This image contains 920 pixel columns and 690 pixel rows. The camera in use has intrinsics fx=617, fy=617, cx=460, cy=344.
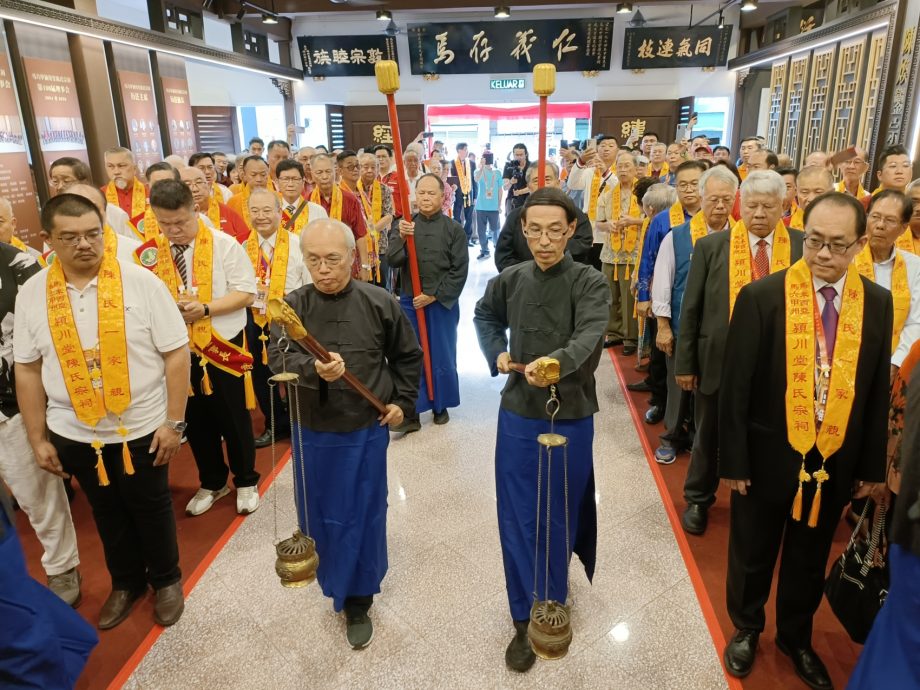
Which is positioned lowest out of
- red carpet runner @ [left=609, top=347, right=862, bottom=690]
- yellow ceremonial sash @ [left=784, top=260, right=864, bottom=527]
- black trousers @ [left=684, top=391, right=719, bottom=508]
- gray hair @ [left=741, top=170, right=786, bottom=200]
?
red carpet runner @ [left=609, top=347, right=862, bottom=690]

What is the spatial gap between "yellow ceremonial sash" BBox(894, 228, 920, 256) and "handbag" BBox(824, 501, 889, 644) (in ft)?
5.34

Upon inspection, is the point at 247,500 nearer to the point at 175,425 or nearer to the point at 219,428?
the point at 219,428

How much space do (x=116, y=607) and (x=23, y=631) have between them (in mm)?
925

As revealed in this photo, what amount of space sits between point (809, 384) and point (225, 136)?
10777 millimetres

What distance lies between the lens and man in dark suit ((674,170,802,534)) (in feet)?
8.60

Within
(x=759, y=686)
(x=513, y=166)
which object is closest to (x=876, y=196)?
(x=759, y=686)

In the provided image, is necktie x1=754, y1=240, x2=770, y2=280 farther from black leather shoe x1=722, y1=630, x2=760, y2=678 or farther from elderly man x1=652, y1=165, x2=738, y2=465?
black leather shoe x1=722, y1=630, x2=760, y2=678

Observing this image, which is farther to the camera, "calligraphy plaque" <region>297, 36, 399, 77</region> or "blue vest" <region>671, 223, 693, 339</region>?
"calligraphy plaque" <region>297, 36, 399, 77</region>

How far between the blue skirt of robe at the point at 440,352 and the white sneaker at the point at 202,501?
138 centimetres

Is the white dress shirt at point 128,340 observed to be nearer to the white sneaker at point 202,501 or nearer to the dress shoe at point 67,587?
the dress shoe at point 67,587

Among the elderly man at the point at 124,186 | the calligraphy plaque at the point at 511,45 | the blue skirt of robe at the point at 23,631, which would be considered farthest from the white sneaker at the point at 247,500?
the calligraphy plaque at the point at 511,45

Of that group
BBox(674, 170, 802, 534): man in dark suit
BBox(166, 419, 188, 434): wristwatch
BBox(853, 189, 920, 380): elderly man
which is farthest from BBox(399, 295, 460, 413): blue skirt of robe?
BBox(853, 189, 920, 380): elderly man

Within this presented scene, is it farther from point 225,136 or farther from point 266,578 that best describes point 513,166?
point 266,578

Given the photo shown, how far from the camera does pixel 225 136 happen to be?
34.8 ft
